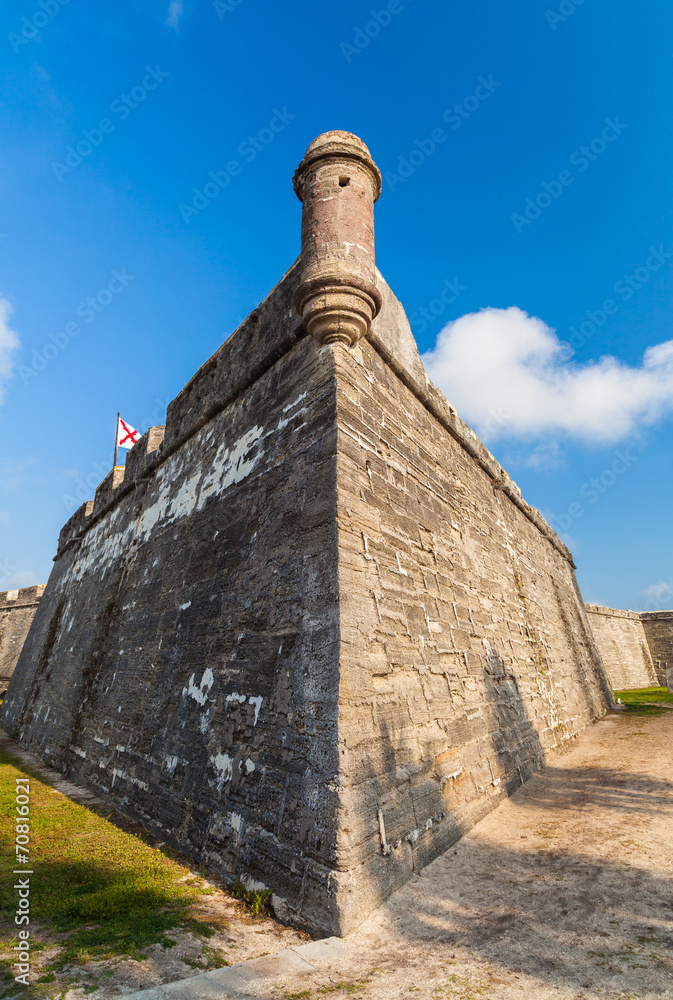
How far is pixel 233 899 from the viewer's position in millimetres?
2756

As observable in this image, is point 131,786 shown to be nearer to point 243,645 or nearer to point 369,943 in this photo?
point 243,645

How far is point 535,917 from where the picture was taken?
236 centimetres

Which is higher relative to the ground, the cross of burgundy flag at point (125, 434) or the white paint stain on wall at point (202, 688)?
the cross of burgundy flag at point (125, 434)

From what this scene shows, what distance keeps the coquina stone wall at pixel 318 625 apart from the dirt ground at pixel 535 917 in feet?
0.74

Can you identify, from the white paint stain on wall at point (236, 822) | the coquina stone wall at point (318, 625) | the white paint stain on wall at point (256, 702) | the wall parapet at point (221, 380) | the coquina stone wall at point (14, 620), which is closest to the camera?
the coquina stone wall at point (318, 625)

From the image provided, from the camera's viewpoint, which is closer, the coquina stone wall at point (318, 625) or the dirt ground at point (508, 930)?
the dirt ground at point (508, 930)

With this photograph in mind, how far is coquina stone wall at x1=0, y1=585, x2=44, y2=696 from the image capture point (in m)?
20.1

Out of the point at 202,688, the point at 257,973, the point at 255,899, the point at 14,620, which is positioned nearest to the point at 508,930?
the point at 257,973

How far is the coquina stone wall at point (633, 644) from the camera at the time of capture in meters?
22.2

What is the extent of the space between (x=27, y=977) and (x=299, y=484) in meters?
2.91

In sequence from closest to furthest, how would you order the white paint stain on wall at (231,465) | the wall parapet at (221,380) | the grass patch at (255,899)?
the grass patch at (255,899), the white paint stain on wall at (231,465), the wall parapet at (221,380)

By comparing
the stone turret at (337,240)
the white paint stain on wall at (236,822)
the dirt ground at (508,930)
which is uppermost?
the stone turret at (337,240)

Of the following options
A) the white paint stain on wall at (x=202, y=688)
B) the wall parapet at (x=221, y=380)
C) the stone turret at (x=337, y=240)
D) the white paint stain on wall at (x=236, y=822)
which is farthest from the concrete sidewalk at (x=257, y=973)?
the wall parapet at (x=221, y=380)

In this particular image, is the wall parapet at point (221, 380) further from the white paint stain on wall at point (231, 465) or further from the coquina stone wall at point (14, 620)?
the coquina stone wall at point (14, 620)
